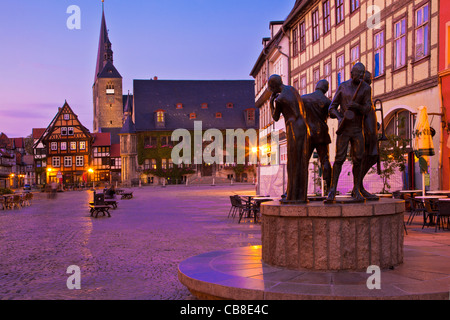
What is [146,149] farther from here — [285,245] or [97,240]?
[285,245]

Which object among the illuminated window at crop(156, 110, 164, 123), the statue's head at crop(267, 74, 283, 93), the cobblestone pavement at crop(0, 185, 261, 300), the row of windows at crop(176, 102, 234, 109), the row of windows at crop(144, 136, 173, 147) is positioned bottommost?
the cobblestone pavement at crop(0, 185, 261, 300)

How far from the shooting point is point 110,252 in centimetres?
1078

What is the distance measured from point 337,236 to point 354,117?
2036 millimetres

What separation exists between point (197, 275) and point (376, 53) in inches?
648

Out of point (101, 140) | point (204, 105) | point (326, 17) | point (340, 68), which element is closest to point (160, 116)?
point (204, 105)

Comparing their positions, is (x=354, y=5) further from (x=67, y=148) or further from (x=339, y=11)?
(x=67, y=148)

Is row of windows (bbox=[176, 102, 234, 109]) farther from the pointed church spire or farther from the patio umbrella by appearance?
the patio umbrella

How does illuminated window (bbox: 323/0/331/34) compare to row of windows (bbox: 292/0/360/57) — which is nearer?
row of windows (bbox: 292/0/360/57)

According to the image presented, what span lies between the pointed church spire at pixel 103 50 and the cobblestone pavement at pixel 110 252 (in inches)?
3819

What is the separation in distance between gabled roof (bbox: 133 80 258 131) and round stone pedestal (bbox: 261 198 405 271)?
74.1 meters

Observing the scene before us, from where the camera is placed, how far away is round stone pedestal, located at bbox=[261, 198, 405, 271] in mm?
6602

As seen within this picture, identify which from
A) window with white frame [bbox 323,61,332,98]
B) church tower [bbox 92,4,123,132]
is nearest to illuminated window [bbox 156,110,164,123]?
church tower [bbox 92,4,123,132]

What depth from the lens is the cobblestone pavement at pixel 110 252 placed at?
7.30 meters

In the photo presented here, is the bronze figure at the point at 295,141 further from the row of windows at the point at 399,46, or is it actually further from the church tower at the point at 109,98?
the church tower at the point at 109,98
